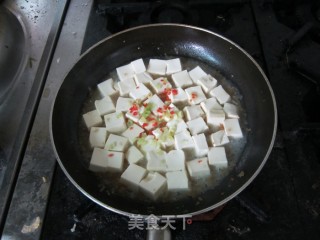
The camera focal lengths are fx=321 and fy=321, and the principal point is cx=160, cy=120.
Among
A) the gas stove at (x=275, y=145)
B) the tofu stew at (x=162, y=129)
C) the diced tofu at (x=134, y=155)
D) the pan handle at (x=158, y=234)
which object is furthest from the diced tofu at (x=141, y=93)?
the pan handle at (x=158, y=234)

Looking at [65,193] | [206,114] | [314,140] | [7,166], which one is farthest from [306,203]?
[7,166]

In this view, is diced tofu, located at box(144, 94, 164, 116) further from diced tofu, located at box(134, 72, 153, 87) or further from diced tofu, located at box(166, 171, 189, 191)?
diced tofu, located at box(166, 171, 189, 191)

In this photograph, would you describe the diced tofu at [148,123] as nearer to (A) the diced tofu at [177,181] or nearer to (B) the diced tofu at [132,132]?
(B) the diced tofu at [132,132]

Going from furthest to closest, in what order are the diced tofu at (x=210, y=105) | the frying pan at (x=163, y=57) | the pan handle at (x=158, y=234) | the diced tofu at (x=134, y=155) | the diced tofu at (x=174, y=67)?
the diced tofu at (x=174, y=67) → the diced tofu at (x=210, y=105) → the diced tofu at (x=134, y=155) → the frying pan at (x=163, y=57) → the pan handle at (x=158, y=234)

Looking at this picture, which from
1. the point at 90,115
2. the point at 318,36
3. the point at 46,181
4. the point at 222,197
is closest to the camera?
the point at 222,197

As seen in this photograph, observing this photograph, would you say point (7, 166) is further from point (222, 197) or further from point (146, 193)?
point (222, 197)
